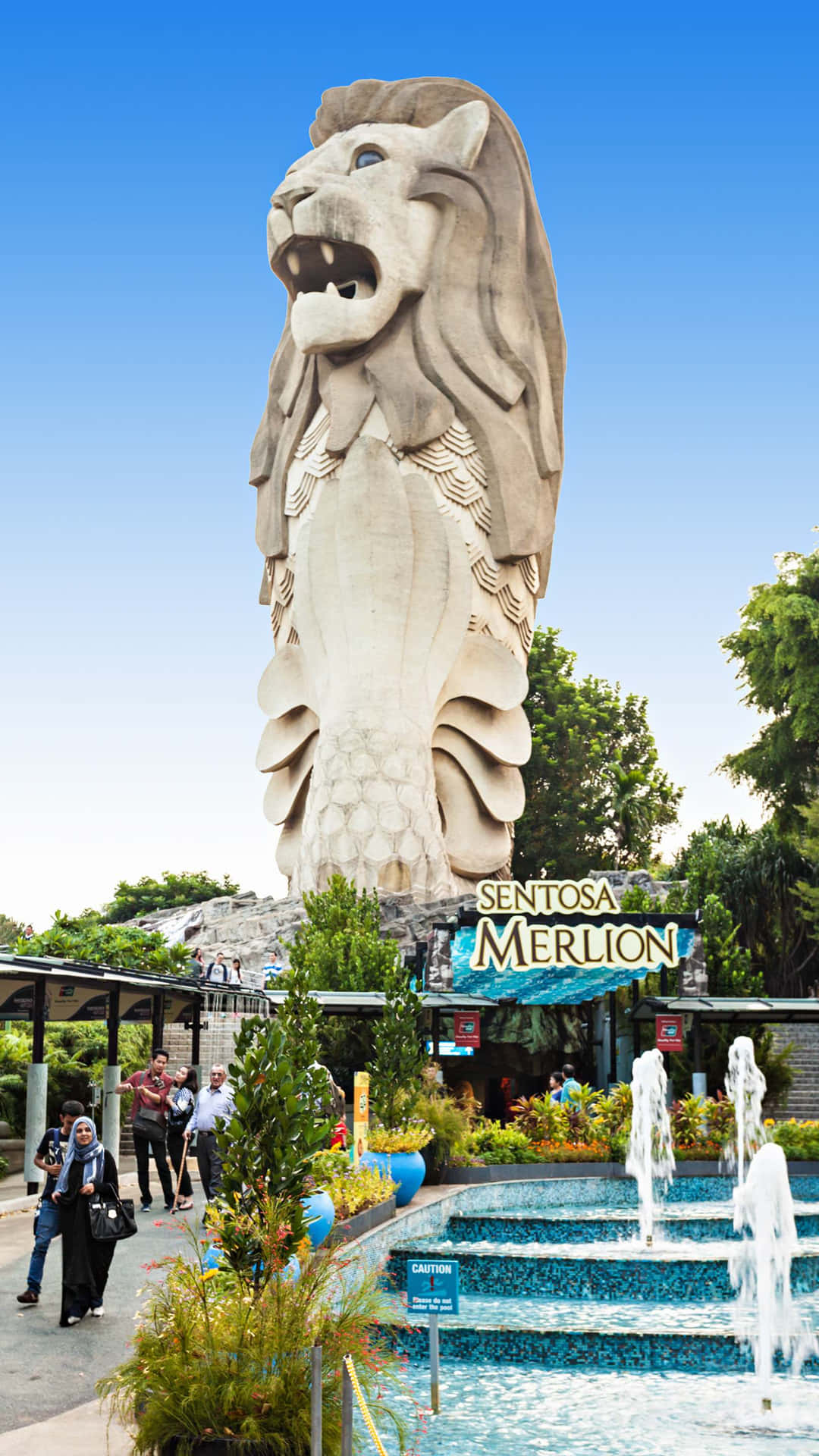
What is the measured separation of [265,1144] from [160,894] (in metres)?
64.7

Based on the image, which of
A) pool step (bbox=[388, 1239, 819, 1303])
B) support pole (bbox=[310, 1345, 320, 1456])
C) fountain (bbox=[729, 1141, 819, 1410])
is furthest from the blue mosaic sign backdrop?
support pole (bbox=[310, 1345, 320, 1456])

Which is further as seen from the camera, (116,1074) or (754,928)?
(754,928)

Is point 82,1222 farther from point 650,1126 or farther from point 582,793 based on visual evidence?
point 582,793

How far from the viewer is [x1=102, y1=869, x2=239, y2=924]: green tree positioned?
70250 mm

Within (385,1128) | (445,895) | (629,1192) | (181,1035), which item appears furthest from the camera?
(445,895)

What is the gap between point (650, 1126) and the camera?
2016 cm

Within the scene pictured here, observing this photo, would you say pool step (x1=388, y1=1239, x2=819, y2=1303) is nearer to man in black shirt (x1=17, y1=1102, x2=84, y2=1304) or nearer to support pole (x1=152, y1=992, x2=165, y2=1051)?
man in black shirt (x1=17, y1=1102, x2=84, y2=1304)

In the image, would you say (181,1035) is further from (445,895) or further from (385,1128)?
(445,895)

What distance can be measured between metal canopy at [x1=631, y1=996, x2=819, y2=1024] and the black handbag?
14.5 meters

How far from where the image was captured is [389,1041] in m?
16.7

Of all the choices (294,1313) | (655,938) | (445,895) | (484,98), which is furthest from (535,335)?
(294,1313)

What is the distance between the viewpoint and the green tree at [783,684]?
4006 cm

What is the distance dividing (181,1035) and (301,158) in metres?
30.8

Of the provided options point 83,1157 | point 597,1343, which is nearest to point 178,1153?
point 83,1157
